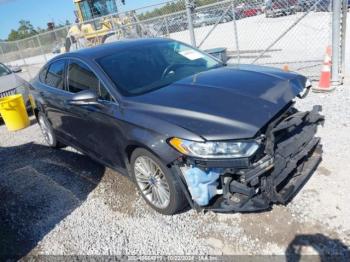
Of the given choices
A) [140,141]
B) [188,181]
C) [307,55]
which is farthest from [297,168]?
[307,55]

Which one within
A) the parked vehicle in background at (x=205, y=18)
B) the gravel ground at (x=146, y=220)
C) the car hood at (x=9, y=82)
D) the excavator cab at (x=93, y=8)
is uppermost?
the excavator cab at (x=93, y=8)

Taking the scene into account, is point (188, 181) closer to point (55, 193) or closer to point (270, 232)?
point (270, 232)

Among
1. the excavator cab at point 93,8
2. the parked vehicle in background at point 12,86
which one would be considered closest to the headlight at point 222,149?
the parked vehicle in background at point 12,86

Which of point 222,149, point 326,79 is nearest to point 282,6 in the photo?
point 326,79

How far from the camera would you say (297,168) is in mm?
3291

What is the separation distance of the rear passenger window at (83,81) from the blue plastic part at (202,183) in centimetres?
132

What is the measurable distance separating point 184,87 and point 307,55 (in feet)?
25.2

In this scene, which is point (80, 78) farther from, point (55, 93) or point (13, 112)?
point (13, 112)

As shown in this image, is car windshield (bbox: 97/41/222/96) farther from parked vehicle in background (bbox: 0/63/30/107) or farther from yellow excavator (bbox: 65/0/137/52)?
yellow excavator (bbox: 65/0/137/52)

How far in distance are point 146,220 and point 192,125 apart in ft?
4.30

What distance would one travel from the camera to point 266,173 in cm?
283

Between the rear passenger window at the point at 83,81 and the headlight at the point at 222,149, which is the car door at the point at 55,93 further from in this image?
the headlight at the point at 222,149

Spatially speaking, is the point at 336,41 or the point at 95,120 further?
the point at 336,41

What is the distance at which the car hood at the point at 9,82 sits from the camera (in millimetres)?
8615
